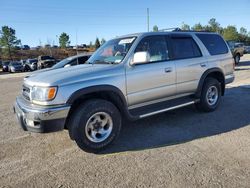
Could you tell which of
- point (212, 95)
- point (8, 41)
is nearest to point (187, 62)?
point (212, 95)

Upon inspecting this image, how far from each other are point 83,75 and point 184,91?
2372 mm

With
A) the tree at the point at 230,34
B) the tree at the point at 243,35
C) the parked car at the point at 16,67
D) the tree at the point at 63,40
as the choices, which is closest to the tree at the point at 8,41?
the tree at the point at 63,40

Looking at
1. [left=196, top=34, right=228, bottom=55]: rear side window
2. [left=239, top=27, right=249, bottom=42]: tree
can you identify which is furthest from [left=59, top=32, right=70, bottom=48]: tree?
[left=196, top=34, right=228, bottom=55]: rear side window

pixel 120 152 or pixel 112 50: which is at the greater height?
pixel 112 50

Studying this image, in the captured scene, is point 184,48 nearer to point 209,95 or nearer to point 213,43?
point 213,43

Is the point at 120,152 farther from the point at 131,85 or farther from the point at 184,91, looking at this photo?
the point at 184,91

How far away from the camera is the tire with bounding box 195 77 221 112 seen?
5.54 metres

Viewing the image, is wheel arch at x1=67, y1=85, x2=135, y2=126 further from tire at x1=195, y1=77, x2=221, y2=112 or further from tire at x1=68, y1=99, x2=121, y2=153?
tire at x1=195, y1=77, x2=221, y2=112

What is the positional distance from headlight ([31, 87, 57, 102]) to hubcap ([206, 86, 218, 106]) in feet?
12.4

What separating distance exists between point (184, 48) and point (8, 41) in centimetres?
6584

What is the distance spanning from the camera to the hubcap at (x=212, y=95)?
18.9ft

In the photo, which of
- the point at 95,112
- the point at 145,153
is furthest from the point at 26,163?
the point at 145,153

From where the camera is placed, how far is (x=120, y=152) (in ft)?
12.7

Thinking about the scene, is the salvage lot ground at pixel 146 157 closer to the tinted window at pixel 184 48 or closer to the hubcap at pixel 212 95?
the hubcap at pixel 212 95
